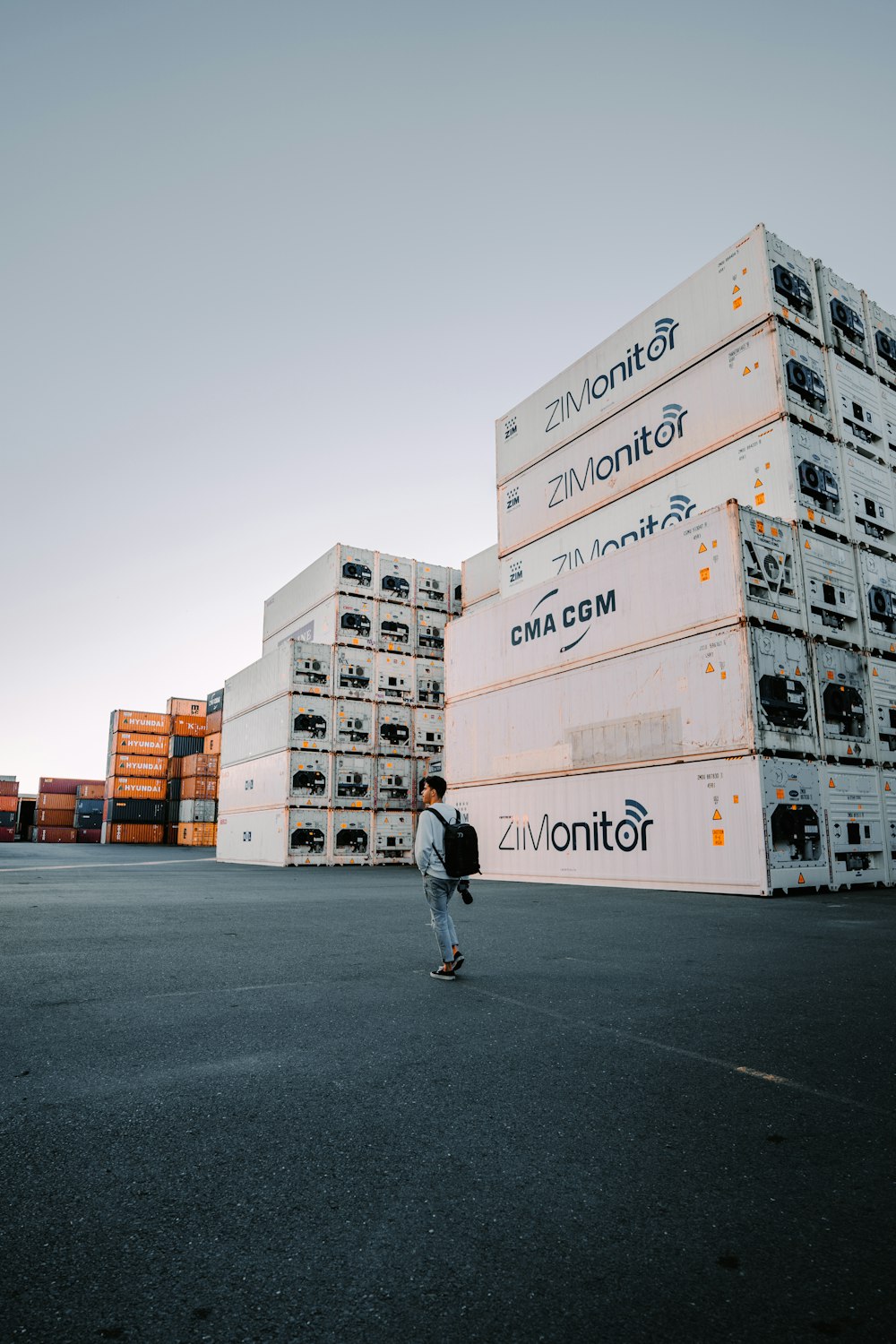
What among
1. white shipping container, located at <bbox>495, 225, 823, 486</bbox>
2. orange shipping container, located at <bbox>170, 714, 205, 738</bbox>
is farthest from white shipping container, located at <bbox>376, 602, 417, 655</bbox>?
orange shipping container, located at <bbox>170, 714, 205, 738</bbox>

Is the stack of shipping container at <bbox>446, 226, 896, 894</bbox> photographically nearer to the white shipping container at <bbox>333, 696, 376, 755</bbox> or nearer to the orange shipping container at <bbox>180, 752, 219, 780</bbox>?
the white shipping container at <bbox>333, 696, 376, 755</bbox>

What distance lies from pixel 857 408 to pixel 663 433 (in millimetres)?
3198

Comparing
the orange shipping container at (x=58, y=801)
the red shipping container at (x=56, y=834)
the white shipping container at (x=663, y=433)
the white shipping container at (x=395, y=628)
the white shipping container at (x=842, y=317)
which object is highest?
the white shipping container at (x=842, y=317)

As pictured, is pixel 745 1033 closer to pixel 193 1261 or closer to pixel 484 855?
pixel 193 1261

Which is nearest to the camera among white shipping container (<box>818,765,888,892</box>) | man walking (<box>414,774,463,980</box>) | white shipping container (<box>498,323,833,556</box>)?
man walking (<box>414,774,463,980</box>)

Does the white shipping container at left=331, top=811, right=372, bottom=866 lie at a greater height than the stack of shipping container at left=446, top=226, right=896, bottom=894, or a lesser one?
lesser

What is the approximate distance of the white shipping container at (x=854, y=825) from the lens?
10953mm

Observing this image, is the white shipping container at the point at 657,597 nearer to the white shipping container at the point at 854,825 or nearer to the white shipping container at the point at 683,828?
the white shipping container at the point at 683,828

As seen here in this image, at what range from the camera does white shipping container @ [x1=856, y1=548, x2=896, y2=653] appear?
39.8 ft

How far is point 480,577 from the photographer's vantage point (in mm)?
21781

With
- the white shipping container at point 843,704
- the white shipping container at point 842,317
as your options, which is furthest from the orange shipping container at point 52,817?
→ the white shipping container at point 842,317

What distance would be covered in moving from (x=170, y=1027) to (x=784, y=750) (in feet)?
30.3

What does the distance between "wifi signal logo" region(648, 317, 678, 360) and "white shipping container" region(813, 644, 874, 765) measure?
19.9ft

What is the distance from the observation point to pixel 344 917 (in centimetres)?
839
